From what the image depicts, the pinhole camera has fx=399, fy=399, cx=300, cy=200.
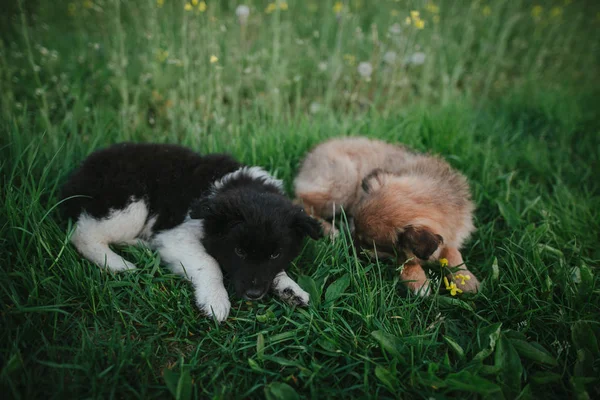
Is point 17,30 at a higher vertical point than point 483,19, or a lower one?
lower

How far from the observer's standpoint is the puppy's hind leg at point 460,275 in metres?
2.84

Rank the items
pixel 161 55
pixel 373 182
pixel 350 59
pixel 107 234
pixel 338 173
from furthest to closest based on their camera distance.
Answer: pixel 350 59 < pixel 161 55 < pixel 338 173 < pixel 373 182 < pixel 107 234

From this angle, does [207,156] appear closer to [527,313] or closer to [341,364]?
[341,364]

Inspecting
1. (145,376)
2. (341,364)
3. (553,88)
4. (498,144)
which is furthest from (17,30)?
(553,88)

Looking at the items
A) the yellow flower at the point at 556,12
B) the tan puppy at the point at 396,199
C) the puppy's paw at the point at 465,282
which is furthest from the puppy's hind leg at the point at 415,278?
the yellow flower at the point at 556,12

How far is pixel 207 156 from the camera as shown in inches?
130

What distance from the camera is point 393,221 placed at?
2910 millimetres

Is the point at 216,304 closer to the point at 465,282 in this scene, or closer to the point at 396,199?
the point at 396,199

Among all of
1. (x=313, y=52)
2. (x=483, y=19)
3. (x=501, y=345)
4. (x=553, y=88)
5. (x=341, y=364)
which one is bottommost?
(x=341, y=364)

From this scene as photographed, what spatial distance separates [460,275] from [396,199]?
0.70 metres

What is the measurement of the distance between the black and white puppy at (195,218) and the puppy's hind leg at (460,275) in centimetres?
107

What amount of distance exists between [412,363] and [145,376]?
1.40m

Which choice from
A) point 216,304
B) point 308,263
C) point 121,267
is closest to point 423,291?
point 308,263

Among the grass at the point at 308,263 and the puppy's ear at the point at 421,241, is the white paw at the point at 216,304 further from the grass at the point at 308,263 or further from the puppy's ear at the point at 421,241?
the puppy's ear at the point at 421,241
